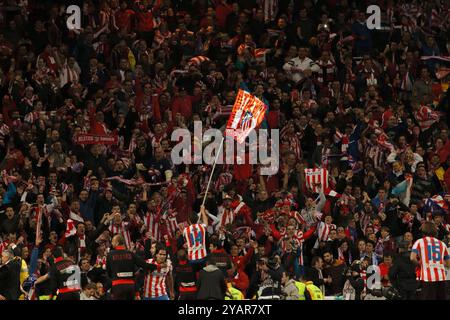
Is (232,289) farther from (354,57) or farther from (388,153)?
(354,57)

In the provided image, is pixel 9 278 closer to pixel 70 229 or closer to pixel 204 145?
pixel 70 229

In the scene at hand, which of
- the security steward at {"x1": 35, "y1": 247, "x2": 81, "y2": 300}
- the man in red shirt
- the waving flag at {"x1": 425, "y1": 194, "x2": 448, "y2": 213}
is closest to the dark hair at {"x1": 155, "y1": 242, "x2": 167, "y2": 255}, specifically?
the security steward at {"x1": 35, "y1": 247, "x2": 81, "y2": 300}

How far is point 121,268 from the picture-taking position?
22.7m

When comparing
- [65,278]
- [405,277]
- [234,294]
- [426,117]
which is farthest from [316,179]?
[65,278]

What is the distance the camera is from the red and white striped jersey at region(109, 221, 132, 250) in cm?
2617

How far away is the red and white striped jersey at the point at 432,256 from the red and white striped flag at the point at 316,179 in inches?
203

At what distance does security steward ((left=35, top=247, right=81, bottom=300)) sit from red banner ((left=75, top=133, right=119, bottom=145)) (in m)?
6.37

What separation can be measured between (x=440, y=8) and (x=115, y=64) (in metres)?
7.61

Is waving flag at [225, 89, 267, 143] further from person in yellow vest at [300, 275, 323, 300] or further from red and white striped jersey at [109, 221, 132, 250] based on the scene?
person in yellow vest at [300, 275, 323, 300]

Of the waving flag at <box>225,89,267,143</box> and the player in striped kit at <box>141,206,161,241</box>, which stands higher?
the waving flag at <box>225,89,267,143</box>

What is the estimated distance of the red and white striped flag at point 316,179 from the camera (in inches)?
1094

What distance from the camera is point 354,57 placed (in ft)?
106

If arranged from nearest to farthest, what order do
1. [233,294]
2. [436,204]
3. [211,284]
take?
[211,284]
[233,294]
[436,204]

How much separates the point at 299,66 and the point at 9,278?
10216 mm
